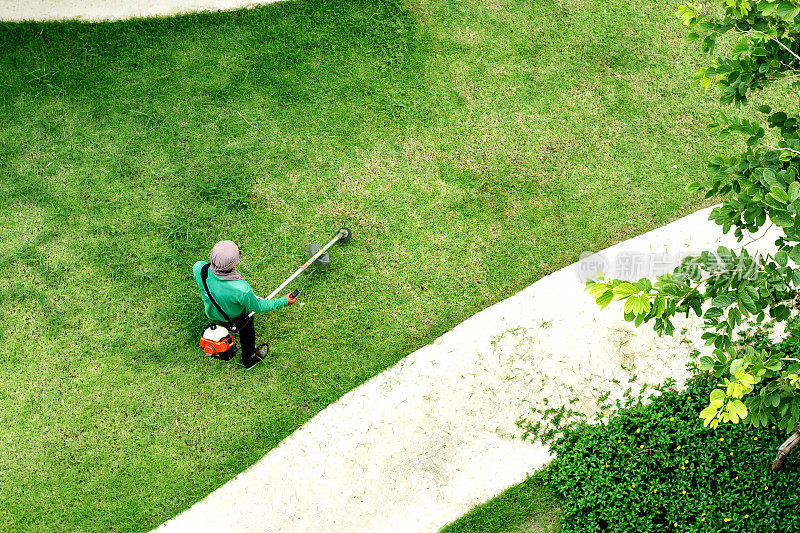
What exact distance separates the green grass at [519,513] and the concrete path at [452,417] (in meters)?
0.09

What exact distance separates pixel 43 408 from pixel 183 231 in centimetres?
222

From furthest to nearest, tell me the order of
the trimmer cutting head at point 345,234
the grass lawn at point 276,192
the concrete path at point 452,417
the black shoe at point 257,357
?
the trimmer cutting head at point 345,234 < the black shoe at point 257,357 < the grass lawn at point 276,192 < the concrete path at point 452,417

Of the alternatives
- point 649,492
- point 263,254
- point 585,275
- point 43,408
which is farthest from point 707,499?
point 43,408

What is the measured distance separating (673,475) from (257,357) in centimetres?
407

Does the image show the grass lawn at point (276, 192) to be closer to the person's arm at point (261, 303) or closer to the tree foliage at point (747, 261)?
the person's arm at point (261, 303)

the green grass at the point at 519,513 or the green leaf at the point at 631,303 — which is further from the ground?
the green leaf at the point at 631,303

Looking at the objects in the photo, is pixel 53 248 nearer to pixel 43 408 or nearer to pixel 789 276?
pixel 43 408

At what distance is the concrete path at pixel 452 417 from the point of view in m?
6.40

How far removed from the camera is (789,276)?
397 centimetres

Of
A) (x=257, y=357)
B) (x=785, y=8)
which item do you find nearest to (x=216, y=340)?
(x=257, y=357)

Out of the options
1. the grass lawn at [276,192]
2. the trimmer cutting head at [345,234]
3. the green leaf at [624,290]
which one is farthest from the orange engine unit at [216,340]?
the green leaf at [624,290]

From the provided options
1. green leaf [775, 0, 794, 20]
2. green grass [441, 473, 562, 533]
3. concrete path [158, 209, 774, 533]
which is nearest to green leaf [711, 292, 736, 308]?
green leaf [775, 0, 794, 20]

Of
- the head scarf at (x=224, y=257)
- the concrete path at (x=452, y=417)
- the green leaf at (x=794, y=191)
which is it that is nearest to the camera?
the green leaf at (x=794, y=191)

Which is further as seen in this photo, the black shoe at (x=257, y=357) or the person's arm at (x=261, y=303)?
the black shoe at (x=257, y=357)
